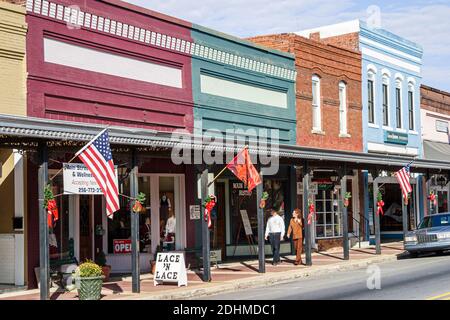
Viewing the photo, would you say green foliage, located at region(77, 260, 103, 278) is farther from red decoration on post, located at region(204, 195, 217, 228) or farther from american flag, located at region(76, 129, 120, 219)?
red decoration on post, located at region(204, 195, 217, 228)

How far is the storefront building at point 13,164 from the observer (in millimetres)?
17438

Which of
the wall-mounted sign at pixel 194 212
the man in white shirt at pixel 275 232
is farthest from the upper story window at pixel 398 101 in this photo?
the wall-mounted sign at pixel 194 212

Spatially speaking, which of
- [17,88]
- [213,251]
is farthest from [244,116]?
[17,88]

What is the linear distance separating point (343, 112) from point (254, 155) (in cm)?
1072

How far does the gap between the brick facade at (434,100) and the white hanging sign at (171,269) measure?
23.2 meters

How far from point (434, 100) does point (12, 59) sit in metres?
27.2

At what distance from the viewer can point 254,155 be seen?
70.2 ft

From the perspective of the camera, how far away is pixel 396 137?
114 ft

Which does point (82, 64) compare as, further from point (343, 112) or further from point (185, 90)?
point (343, 112)

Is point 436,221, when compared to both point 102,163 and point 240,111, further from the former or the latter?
point 102,163

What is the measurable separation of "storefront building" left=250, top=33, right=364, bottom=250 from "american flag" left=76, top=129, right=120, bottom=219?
43.7 feet

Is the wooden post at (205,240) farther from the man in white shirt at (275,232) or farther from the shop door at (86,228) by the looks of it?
the man in white shirt at (275,232)

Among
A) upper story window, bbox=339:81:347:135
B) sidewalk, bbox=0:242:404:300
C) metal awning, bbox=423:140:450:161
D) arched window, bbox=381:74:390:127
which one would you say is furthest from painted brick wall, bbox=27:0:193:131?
metal awning, bbox=423:140:450:161

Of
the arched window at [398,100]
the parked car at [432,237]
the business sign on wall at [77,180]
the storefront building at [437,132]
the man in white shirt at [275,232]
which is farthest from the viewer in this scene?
the storefront building at [437,132]
